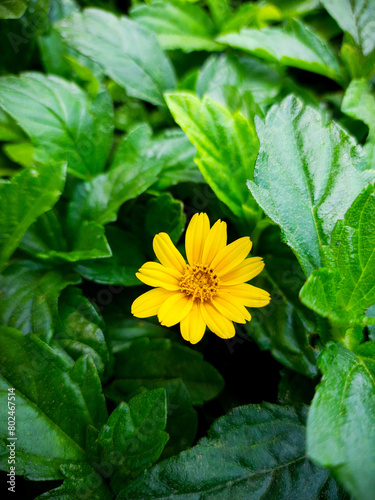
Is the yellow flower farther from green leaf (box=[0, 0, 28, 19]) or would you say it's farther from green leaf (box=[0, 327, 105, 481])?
green leaf (box=[0, 0, 28, 19])

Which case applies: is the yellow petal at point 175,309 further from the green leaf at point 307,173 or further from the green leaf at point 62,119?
the green leaf at point 62,119

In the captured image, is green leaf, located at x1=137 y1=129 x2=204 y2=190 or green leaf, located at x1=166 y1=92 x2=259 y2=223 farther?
green leaf, located at x1=137 y1=129 x2=204 y2=190

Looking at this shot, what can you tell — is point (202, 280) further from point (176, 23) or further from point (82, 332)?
point (176, 23)

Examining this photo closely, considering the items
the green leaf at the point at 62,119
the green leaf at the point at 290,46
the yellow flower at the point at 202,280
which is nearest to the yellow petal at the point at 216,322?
the yellow flower at the point at 202,280

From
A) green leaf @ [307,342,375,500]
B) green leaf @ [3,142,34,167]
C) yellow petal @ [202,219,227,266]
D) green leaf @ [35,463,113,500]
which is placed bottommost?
green leaf @ [35,463,113,500]

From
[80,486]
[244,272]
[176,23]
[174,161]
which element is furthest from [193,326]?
[176,23]

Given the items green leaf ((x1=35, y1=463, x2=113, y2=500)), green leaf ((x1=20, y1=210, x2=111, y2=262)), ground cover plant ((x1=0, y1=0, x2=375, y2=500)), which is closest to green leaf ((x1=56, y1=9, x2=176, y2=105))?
ground cover plant ((x1=0, y1=0, x2=375, y2=500))

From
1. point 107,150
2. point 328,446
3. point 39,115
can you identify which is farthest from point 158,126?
point 328,446

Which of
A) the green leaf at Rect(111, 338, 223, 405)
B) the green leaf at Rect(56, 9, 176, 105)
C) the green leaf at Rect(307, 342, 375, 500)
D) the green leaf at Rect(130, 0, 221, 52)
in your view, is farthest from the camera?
the green leaf at Rect(130, 0, 221, 52)
